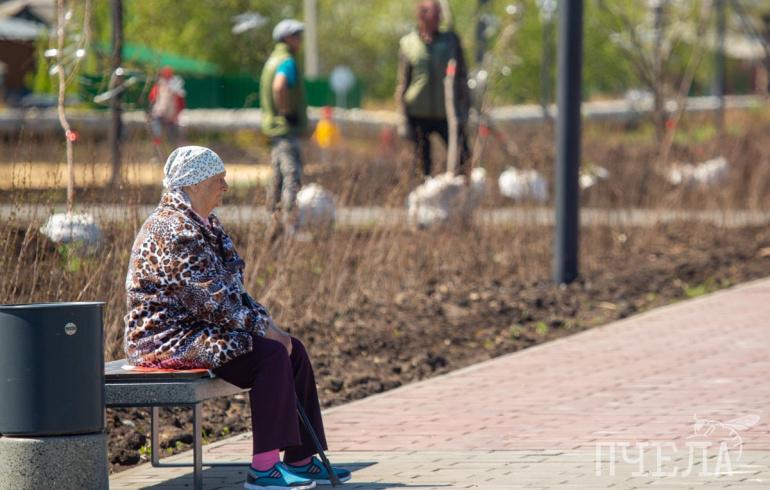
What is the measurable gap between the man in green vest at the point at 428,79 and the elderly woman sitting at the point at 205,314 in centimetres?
777

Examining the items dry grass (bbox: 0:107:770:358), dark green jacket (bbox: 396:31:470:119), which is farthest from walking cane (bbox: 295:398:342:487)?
dark green jacket (bbox: 396:31:470:119)

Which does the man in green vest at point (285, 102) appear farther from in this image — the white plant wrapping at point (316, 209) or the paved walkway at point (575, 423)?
the paved walkway at point (575, 423)

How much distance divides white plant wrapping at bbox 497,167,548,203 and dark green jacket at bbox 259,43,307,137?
1699 mm

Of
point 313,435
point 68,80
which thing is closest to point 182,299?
point 313,435

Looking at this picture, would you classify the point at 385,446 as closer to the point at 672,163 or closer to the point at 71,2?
the point at 71,2

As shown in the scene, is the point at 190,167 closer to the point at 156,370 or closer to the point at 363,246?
the point at 156,370

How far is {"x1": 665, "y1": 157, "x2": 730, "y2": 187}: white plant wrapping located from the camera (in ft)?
49.7

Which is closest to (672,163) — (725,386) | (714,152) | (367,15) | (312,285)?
(714,152)

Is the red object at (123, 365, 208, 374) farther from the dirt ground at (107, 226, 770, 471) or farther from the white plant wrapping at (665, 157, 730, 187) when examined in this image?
the white plant wrapping at (665, 157, 730, 187)

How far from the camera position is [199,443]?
582 cm

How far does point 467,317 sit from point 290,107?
2.97m

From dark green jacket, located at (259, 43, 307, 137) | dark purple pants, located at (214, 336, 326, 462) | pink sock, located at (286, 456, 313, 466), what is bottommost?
pink sock, located at (286, 456, 313, 466)

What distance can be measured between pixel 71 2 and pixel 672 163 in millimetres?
7362

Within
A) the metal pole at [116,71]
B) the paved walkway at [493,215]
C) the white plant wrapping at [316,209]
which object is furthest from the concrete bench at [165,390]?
the white plant wrapping at [316,209]
